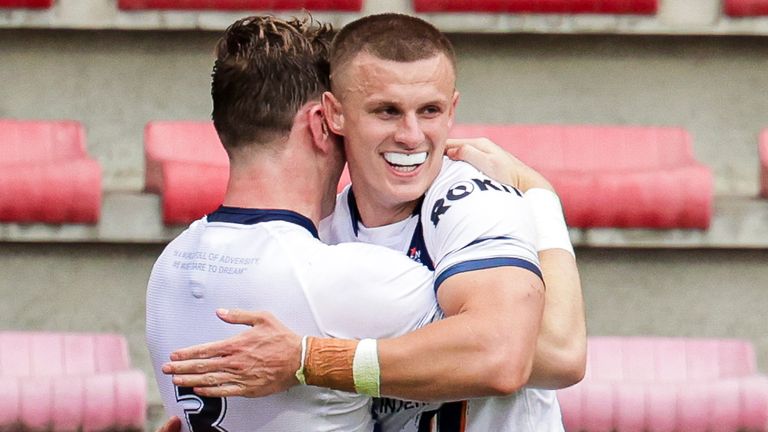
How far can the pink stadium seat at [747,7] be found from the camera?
650 cm

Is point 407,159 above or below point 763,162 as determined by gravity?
above

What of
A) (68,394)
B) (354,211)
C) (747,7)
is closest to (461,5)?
(747,7)

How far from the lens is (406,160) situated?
118 inches

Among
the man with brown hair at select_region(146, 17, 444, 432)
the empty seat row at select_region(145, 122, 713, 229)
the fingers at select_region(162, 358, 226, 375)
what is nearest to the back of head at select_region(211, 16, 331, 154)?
the man with brown hair at select_region(146, 17, 444, 432)

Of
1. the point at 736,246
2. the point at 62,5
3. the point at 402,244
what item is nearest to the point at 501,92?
the point at 736,246

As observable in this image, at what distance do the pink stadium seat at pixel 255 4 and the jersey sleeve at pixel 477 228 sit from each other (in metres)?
3.54

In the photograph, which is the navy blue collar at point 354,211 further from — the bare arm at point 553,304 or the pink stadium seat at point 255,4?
the pink stadium seat at point 255,4

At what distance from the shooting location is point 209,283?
9.15 ft

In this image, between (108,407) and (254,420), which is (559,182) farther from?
(254,420)

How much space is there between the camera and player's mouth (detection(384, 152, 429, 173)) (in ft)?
9.82

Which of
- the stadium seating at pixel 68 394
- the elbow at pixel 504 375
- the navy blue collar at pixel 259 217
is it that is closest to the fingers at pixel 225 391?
the navy blue collar at pixel 259 217

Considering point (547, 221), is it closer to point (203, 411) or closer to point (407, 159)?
point (407, 159)

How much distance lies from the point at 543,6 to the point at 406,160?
370cm

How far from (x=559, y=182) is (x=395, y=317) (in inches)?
132
